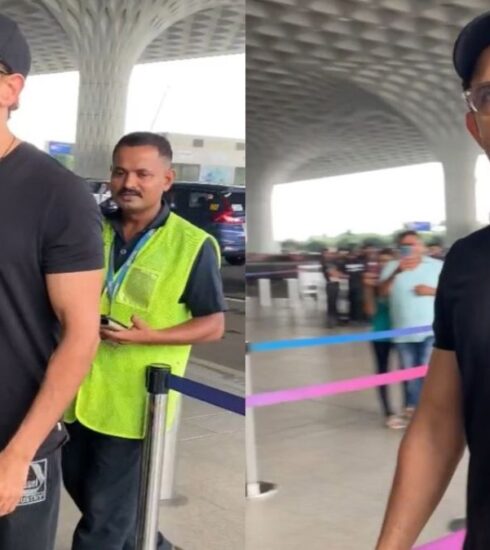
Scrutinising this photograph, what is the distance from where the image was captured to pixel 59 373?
1.13 m

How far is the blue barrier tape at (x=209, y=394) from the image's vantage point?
70.4 inches

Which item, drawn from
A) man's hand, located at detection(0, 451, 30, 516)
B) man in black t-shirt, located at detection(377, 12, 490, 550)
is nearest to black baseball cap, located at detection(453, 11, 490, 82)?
man in black t-shirt, located at detection(377, 12, 490, 550)

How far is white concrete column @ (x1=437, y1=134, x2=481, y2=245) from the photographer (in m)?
2.04

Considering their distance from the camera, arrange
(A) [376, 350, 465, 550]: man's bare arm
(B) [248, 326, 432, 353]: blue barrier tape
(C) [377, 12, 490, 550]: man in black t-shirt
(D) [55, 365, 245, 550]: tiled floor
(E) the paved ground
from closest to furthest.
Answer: (C) [377, 12, 490, 550]: man in black t-shirt
(A) [376, 350, 465, 550]: man's bare arm
(E) the paved ground
(B) [248, 326, 432, 353]: blue barrier tape
(D) [55, 365, 245, 550]: tiled floor

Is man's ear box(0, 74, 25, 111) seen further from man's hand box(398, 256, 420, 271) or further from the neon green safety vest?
man's hand box(398, 256, 420, 271)

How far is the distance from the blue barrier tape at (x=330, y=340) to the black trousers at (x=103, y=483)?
627 mm

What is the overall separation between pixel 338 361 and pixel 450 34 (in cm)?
135

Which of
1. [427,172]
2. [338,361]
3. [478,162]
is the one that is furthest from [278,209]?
[338,361]

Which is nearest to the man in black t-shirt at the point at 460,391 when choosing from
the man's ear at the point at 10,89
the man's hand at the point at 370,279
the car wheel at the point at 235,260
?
the man's ear at the point at 10,89

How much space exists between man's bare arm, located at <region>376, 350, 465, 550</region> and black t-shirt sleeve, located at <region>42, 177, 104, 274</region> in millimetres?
535

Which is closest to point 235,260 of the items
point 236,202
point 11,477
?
point 236,202

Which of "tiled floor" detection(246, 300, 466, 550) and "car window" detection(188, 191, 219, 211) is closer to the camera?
"car window" detection(188, 191, 219, 211)

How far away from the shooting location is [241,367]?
2.45 m

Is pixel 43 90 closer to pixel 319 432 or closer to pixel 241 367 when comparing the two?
pixel 241 367
